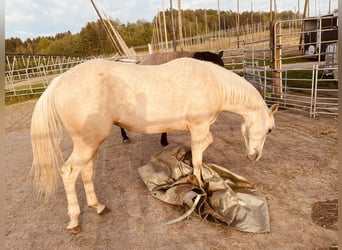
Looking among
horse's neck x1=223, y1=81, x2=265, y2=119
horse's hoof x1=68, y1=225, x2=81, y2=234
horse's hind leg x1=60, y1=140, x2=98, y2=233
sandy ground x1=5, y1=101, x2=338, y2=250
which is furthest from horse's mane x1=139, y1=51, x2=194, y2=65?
horse's hoof x1=68, y1=225, x2=81, y2=234

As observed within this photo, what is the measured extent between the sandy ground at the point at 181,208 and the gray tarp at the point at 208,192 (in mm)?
106

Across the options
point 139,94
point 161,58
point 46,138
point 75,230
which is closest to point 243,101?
point 139,94

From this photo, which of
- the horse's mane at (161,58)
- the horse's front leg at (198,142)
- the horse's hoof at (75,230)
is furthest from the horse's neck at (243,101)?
the horse's mane at (161,58)

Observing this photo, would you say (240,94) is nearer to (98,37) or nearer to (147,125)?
(147,125)

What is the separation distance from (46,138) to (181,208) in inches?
63.8

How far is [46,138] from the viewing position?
8.18ft

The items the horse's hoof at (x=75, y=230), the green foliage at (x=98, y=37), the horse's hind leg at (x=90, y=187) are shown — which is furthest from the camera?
the green foliage at (x=98, y=37)

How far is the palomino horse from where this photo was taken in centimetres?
240

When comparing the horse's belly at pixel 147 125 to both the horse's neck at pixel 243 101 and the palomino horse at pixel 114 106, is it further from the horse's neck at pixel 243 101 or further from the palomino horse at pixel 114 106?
the horse's neck at pixel 243 101

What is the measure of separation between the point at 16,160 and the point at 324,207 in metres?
5.23

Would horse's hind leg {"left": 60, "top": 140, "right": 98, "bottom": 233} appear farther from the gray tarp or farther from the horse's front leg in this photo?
the horse's front leg

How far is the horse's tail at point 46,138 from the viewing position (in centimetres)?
245

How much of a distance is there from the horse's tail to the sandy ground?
59 cm

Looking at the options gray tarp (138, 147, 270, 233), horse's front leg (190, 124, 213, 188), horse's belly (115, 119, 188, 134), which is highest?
horse's belly (115, 119, 188, 134)
